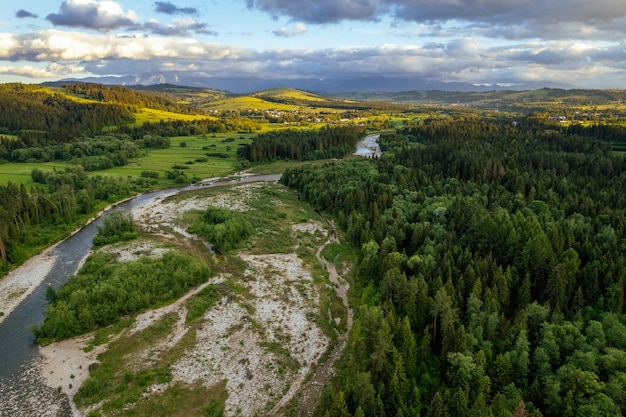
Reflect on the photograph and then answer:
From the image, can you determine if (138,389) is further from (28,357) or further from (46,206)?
(46,206)

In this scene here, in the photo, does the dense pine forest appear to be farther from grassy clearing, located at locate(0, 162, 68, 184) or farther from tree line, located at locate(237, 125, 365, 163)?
grassy clearing, located at locate(0, 162, 68, 184)

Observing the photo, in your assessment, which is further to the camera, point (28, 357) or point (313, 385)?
point (28, 357)

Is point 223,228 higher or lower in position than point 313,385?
higher

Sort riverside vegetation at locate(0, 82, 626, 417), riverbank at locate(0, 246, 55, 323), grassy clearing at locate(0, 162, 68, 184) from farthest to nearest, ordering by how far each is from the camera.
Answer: grassy clearing at locate(0, 162, 68, 184) < riverbank at locate(0, 246, 55, 323) < riverside vegetation at locate(0, 82, 626, 417)

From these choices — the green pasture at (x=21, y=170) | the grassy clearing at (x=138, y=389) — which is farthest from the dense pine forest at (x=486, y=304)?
the green pasture at (x=21, y=170)

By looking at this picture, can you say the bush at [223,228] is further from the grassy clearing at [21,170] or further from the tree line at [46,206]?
the grassy clearing at [21,170]

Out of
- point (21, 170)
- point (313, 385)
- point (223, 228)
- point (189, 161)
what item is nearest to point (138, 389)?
point (313, 385)

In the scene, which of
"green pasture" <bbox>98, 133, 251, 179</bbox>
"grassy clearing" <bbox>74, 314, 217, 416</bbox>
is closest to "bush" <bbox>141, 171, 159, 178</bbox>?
"green pasture" <bbox>98, 133, 251, 179</bbox>
